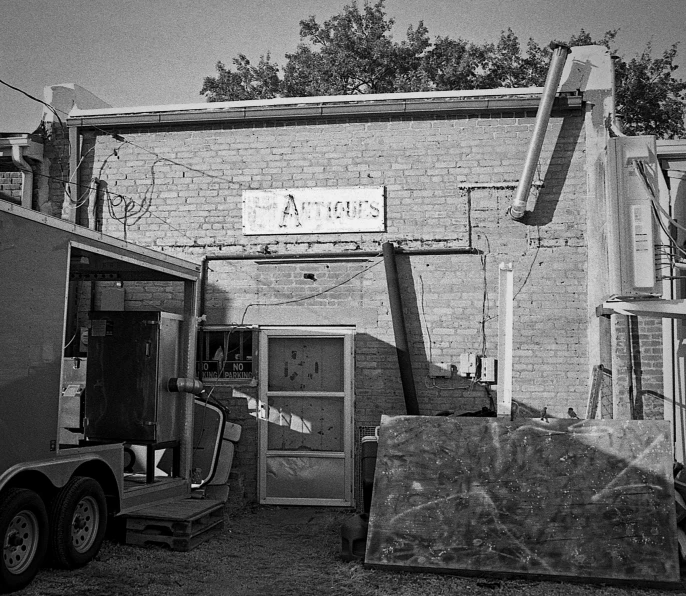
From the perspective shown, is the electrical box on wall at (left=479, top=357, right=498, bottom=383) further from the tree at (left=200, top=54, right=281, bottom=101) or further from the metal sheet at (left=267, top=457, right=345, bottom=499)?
the tree at (left=200, top=54, right=281, bottom=101)

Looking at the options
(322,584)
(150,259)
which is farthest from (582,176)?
(322,584)

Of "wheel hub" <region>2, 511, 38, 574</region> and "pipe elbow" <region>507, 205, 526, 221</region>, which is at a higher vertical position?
"pipe elbow" <region>507, 205, 526, 221</region>

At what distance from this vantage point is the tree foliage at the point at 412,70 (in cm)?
2012

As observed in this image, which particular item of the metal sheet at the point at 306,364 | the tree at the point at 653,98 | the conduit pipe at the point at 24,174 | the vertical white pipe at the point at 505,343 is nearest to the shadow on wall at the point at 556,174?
the vertical white pipe at the point at 505,343

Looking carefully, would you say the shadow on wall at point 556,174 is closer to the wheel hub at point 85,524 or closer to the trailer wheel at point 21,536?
the wheel hub at point 85,524

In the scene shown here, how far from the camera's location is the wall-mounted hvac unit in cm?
809

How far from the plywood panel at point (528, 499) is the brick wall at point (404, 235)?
2496mm

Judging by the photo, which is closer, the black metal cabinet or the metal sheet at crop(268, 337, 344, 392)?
the black metal cabinet

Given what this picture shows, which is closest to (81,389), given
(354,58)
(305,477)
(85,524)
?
(85,524)

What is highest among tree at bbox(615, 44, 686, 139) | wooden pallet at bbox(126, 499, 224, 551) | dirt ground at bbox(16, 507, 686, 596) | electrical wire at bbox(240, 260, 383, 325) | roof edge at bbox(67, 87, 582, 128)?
tree at bbox(615, 44, 686, 139)

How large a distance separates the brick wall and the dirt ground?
230 centimetres

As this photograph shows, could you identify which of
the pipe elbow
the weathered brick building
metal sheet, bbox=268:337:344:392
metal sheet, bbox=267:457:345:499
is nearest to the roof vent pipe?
the pipe elbow

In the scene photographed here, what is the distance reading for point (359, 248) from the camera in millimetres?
10250

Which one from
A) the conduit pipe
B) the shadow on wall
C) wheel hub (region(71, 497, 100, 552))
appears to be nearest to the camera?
wheel hub (region(71, 497, 100, 552))
